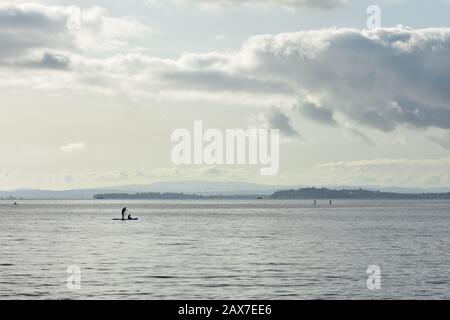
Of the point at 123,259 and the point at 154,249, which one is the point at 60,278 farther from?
the point at 154,249

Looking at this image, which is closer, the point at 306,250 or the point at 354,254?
the point at 354,254
